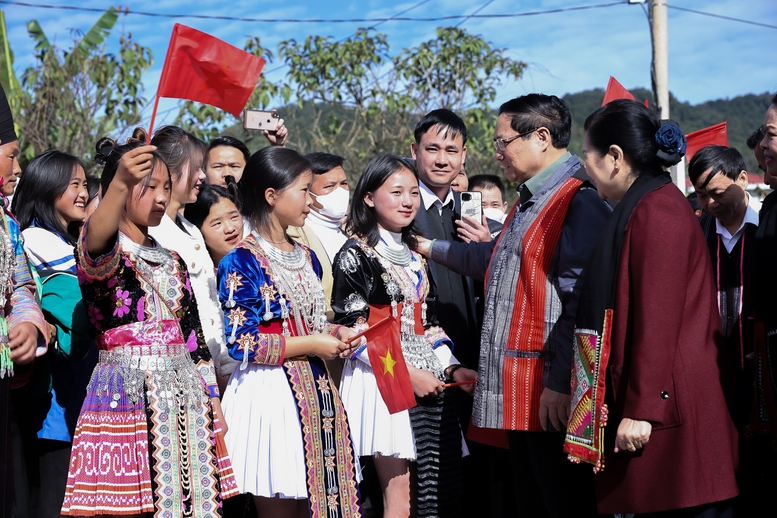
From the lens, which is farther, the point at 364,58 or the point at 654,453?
the point at 364,58

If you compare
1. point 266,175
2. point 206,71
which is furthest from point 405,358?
point 206,71

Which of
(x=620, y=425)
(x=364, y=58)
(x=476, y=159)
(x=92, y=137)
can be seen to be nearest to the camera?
(x=620, y=425)

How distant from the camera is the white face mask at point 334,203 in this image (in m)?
4.64

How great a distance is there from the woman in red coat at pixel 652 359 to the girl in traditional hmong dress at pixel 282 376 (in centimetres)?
110

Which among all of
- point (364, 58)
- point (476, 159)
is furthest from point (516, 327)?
point (476, 159)

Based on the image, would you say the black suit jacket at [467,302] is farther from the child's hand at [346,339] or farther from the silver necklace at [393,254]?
the child's hand at [346,339]

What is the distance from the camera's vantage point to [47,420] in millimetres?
3365

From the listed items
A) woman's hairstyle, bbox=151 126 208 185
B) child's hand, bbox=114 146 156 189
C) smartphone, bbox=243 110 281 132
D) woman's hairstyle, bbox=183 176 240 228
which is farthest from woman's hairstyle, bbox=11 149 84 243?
child's hand, bbox=114 146 156 189

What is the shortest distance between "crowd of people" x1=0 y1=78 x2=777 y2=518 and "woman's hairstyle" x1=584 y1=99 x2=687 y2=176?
1 centimetres

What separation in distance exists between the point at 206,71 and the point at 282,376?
4.67 ft

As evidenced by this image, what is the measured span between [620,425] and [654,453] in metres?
0.15

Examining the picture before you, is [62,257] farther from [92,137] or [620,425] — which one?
[92,137]

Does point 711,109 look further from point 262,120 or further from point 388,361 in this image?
point 388,361

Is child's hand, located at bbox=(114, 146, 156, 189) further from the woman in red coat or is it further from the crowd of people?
the woman in red coat
